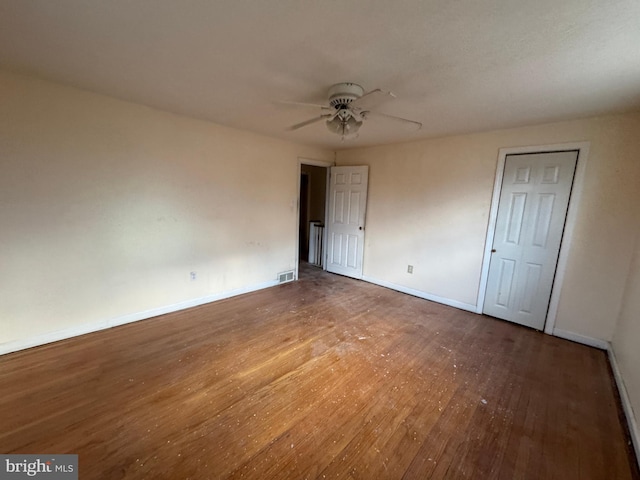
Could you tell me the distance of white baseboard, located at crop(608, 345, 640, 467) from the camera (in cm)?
160

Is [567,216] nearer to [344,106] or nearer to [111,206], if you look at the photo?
[344,106]

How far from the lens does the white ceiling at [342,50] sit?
1279 millimetres

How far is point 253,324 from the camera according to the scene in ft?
9.70

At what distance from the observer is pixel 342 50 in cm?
160

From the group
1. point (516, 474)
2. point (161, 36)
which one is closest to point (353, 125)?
point (161, 36)

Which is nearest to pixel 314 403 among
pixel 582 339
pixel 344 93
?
pixel 344 93

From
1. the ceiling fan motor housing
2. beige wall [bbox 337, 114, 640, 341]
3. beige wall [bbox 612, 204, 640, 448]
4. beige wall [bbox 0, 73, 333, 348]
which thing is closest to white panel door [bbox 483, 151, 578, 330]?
beige wall [bbox 337, 114, 640, 341]

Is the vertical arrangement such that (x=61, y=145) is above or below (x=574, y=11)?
below

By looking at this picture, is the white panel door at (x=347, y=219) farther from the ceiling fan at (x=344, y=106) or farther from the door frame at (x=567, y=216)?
the ceiling fan at (x=344, y=106)

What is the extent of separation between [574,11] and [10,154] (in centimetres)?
375

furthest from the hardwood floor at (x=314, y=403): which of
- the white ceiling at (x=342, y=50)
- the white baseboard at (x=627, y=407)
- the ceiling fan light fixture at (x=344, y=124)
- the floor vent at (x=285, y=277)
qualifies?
the white ceiling at (x=342, y=50)

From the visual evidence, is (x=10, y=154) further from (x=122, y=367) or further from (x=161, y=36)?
(x=122, y=367)

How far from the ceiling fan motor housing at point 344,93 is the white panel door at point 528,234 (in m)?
2.21

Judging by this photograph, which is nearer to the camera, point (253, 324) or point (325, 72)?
point (325, 72)
